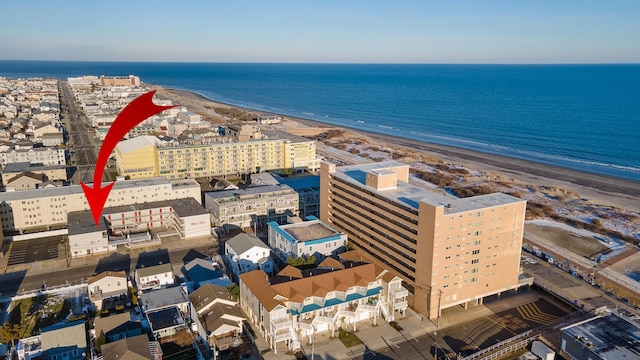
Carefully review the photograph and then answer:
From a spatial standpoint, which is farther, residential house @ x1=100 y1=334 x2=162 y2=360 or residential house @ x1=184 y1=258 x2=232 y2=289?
residential house @ x1=184 y1=258 x2=232 y2=289

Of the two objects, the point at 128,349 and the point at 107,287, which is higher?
the point at 128,349

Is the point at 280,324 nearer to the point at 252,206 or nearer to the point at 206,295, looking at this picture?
the point at 206,295

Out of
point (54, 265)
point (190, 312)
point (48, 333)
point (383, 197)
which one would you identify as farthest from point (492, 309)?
point (54, 265)

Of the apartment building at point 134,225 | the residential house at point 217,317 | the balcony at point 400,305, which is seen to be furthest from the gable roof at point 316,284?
the apartment building at point 134,225

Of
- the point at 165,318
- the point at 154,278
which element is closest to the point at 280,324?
the point at 165,318

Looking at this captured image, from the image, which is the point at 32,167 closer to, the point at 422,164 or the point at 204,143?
the point at 204,143

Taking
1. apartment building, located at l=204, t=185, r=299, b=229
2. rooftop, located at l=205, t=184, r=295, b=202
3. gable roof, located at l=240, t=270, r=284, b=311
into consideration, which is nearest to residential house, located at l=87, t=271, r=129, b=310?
gable roof, located at l=240, t=270, r=284, b=311

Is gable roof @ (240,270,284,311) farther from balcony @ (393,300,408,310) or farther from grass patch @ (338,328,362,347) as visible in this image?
balcony @ (393,300,408,310)

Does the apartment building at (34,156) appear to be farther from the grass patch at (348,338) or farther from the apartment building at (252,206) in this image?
the grass patch at (348,338)
